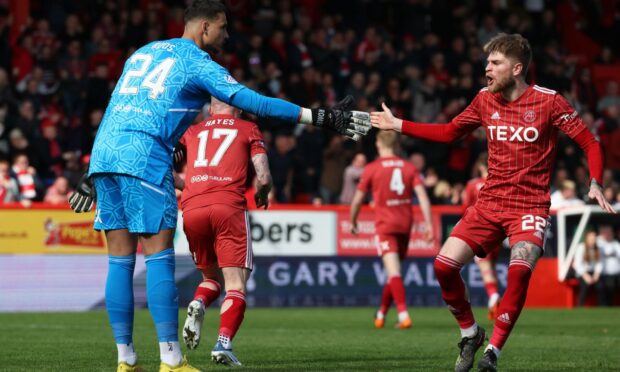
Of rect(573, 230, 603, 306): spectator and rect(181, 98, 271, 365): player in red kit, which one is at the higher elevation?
rect(181, 98, 271, 365): player in red kit

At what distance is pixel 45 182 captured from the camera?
20344mm

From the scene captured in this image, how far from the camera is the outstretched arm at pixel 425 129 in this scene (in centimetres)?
889

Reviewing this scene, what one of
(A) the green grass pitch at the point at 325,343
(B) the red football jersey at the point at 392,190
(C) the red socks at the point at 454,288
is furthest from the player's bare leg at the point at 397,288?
(C) the red socks at the point at 454,288

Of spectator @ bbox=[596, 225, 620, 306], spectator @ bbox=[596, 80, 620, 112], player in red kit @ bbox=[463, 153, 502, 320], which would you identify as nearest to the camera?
player in red kit @ bbox=[463, 153, 502, 320]

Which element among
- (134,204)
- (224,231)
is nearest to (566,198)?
(224,231)

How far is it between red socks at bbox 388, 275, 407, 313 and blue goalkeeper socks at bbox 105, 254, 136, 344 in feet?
24.9

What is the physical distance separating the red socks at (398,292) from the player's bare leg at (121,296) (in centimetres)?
757

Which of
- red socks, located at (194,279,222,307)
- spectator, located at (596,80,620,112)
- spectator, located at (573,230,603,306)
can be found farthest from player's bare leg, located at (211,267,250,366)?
spectator, located at (596,80,620,112)

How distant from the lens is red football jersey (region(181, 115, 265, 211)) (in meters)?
9.97

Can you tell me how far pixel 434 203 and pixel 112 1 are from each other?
7.55 m

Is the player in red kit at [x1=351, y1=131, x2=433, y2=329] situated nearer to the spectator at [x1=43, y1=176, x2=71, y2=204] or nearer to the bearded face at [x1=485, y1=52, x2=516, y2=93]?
the spectator at [x1=43, y1=176, x2=71, y2=204]

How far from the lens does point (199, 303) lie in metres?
9.19

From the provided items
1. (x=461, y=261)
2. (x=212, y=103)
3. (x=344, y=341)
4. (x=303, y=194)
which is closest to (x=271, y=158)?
(x=303, y=194)

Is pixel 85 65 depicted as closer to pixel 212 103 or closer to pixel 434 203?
pixel 434 203
